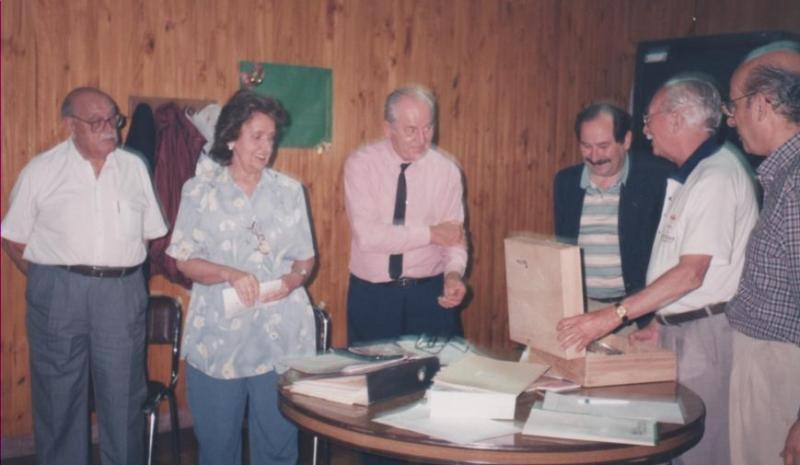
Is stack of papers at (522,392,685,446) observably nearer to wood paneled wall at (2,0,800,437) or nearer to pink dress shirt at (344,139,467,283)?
pink dress shirt at (344,139,467,283)

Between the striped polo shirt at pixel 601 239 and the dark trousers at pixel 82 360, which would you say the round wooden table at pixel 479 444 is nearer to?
the striped polo shirt at pixel 601 239

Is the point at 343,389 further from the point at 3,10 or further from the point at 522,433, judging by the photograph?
the point at 3,10

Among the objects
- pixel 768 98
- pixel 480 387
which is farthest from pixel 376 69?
pixel 480 387

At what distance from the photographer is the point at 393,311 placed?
3.06 meters

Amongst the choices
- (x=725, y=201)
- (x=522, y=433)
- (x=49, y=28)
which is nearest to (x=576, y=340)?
(x=522, y=433)

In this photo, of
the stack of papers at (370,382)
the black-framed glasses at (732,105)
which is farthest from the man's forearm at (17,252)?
the black-framed glasses at (732,105)

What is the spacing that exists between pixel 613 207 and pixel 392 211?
3.02 feet

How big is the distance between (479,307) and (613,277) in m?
2.06

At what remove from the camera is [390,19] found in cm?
453

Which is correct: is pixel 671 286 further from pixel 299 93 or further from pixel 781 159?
pixel 299 93

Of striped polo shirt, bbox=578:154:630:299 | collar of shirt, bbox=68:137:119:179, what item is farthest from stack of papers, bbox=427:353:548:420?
collar of shirt, bbox=68:137:119:179

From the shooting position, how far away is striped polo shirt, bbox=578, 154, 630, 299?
10.3 feet

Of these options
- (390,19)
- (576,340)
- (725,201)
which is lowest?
(576,340)

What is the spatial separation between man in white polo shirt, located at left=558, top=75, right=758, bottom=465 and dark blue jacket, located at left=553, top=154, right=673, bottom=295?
0.61m
